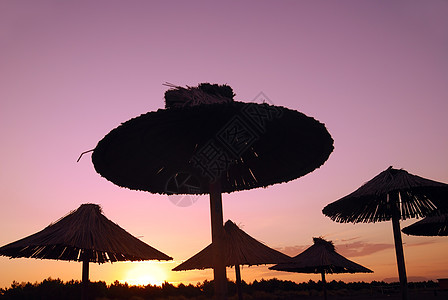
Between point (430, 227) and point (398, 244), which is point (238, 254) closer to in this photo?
point (398, 244)

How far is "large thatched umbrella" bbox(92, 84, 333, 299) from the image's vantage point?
581 cm

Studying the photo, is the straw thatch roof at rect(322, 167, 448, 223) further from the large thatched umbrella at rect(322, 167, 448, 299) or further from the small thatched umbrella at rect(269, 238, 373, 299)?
the small thatched umbrella at rect(269, 238, 373, 299)

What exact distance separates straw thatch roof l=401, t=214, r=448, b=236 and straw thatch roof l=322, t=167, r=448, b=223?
15.4 feet

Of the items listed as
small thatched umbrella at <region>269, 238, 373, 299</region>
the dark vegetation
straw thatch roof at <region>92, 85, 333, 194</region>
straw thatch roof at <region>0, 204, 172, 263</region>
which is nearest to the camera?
straw thatch roof at <region>92, 85, 333, 194</region>

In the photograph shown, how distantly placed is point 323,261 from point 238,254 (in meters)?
5.81

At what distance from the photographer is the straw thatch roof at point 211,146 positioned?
5805 millimetres

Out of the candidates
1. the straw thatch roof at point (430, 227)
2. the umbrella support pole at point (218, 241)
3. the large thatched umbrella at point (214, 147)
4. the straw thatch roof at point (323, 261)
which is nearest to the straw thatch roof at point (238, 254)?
the large thatched umbrella at point (214, 147)

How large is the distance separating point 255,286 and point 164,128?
84.8ft

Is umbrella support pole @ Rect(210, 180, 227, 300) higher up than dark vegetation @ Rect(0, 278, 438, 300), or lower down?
higher up

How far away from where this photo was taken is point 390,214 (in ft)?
34.1

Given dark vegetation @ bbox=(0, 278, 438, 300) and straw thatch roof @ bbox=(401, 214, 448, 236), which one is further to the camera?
dark vegetation @ bbox=(0, 278, 438, 300)

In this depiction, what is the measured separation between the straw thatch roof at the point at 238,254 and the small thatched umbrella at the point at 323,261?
3929mm

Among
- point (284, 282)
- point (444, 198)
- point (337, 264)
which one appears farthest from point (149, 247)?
point (284, 282)

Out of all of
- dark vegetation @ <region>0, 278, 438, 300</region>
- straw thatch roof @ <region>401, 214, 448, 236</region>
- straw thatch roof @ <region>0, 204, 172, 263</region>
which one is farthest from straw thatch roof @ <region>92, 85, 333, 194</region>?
dark vegetation @ <region>0, 278, 438, 300</region>
